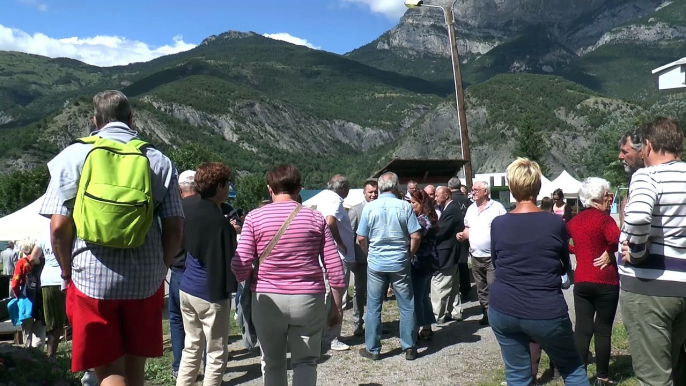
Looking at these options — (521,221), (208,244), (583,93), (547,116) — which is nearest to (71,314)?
(208,244)

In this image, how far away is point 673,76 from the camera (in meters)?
6.43

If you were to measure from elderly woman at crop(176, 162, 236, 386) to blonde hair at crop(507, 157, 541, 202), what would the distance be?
2321 mm

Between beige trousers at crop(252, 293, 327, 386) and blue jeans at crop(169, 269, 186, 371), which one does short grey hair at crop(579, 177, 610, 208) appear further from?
blue jeans at crop(169, 269, 186, 371)

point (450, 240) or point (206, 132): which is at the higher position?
point (206, 132)

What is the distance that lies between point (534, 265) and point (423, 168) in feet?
30.9

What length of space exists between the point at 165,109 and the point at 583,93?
274 ft

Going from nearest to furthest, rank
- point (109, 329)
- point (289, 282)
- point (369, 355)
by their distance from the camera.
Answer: point (109, 329)
point (289, 282)
point (369, 355)

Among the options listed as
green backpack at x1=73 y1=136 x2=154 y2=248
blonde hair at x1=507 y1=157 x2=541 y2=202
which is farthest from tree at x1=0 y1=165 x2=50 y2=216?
blonde hair at x1=507 y1=157 x2=541 y2=202

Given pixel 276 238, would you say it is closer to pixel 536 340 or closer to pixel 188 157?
pixel 536 340

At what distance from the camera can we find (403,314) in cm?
669

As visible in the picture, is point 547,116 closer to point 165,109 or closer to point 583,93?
point 583,93

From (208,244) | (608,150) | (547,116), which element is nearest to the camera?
(208,244)

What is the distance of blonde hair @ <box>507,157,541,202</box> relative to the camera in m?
3.95

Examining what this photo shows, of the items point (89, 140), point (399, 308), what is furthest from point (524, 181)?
point (399, 308)
